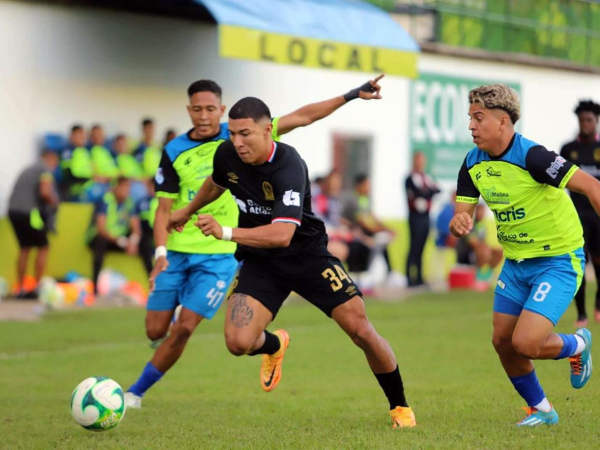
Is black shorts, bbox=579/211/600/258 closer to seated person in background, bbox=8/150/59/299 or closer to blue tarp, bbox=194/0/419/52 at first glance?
blue tarp, bbox=194/0/419/52

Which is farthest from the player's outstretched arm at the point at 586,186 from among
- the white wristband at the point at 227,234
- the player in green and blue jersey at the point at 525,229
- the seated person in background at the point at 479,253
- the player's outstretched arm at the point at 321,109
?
the seated person in background at the point at 479,253

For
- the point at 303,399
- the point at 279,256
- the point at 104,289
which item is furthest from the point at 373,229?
the point at 279,256

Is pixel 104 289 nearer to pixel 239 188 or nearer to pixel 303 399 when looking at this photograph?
pixel 303 399

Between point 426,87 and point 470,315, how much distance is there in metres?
9.53

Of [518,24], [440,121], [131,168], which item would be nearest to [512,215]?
[131,168]

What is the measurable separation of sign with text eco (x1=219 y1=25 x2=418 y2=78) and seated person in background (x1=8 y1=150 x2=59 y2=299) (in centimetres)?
339

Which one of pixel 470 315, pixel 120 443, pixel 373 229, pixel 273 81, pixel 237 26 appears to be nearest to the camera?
pixel 120 443

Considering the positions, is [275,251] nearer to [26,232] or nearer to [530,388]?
[530,388]

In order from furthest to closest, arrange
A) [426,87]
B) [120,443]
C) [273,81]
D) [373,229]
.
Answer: [426,87], [273,81], [373,229], [120,443]

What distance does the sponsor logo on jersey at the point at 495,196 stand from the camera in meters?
6.86

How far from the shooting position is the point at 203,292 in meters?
8.41

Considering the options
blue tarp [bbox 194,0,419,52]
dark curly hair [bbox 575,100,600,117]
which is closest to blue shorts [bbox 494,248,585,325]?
dark curly hair [bbox 575,100,600,117]

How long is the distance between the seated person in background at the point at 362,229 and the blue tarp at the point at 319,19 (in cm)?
264

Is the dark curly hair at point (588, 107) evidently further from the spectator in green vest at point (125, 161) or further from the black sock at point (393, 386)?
the spectator in green vest at point (125, 161)
